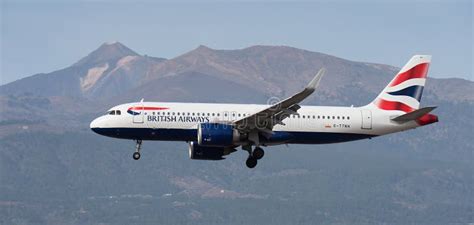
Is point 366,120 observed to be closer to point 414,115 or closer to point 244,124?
point 414,115

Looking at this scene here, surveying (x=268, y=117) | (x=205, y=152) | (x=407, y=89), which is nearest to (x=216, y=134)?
(x=268, y=117)

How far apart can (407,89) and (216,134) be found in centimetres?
2122

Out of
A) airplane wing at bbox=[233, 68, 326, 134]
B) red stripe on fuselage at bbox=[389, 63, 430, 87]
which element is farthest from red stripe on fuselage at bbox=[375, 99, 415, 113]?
airplane wing at bbox=[233, 68, 326, 134]

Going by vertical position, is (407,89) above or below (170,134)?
above

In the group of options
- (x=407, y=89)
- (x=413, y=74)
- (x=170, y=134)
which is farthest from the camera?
(x=413, y=74)

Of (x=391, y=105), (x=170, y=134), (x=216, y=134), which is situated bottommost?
(x=216, y=134)

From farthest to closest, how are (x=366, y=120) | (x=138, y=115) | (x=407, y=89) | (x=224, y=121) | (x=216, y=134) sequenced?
1. (x=407, y=89)
2. (x=366, y=120)
3. (x=138, y=115)
4. (x=224, y=121)
5. (x=216, y=134)

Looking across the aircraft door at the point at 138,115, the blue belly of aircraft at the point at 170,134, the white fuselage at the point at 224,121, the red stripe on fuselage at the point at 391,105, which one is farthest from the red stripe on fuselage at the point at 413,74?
the aircraft door at the point at 138,115

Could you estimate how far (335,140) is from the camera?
286ft

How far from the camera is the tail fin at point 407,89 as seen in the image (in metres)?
91.1

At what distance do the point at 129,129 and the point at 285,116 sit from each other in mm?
12948

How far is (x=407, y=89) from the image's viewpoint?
92.4 m

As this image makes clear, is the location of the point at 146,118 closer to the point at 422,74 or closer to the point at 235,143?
the point at 235,143

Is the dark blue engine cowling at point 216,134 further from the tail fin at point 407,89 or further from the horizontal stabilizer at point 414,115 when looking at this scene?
the tail fin at point 407,89
